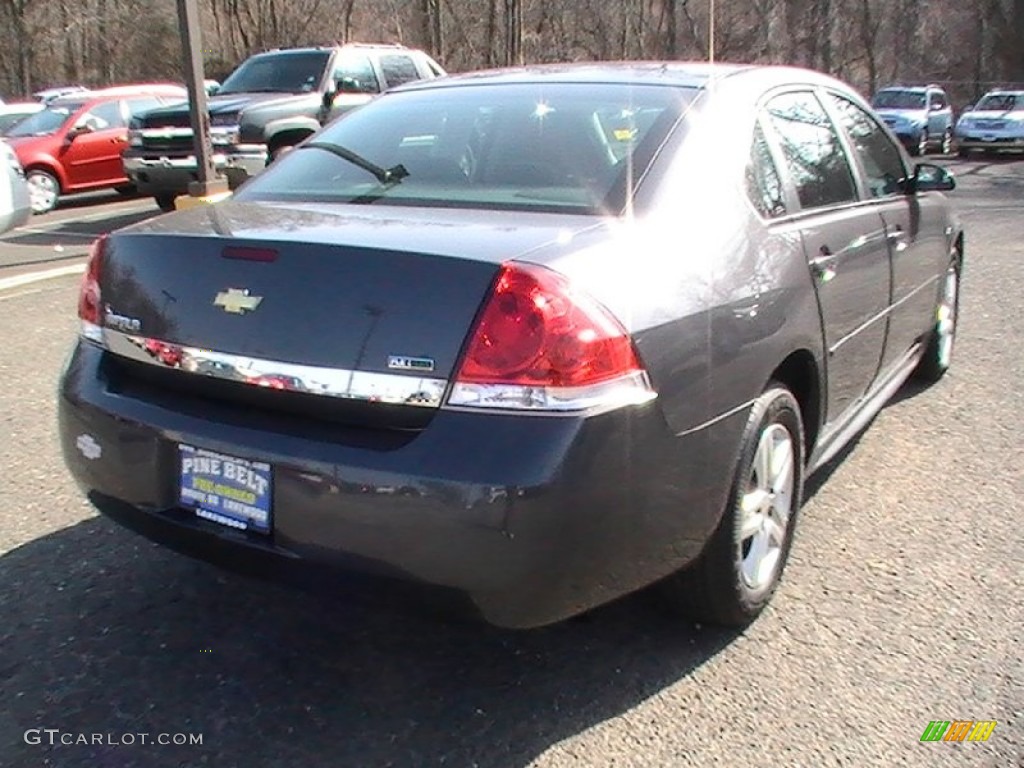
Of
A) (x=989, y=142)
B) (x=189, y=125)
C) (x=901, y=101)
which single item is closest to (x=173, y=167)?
(x=189, y=125)

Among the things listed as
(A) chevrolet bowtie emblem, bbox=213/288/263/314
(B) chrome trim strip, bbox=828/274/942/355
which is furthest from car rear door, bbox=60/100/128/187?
(A) chevrolet bowtie emblem, bbox=213/288/263/314

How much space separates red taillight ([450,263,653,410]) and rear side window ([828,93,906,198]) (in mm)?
2221

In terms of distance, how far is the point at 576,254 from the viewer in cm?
241

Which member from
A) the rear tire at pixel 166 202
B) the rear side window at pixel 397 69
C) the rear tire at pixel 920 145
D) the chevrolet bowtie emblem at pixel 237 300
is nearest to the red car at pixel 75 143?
the rear tire at pixel 166 202

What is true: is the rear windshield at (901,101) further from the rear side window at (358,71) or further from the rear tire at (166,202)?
the rear tire at (166,202)

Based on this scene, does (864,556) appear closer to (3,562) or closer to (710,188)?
(710,188)

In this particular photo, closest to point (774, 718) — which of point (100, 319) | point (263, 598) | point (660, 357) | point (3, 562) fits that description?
point (660, 357)

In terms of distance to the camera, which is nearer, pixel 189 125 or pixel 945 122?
pixel 189 125

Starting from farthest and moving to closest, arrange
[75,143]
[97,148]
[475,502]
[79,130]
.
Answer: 1. [97,148]
2. [79,130]
3. [75,143]
4. [475,502]

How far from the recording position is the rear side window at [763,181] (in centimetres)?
306

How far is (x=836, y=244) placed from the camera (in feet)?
11.3

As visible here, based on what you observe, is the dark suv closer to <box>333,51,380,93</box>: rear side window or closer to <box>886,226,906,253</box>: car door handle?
<box>333,51,380,93</box>: rear side window

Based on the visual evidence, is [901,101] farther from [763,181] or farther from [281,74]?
[763,181]

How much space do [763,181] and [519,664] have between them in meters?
1.63
